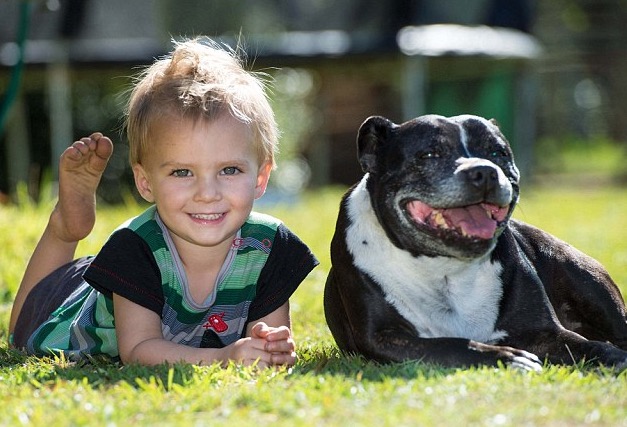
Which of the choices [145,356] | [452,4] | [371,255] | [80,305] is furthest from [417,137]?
[452,4]

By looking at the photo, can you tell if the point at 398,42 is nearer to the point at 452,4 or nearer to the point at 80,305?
the point at 452,4

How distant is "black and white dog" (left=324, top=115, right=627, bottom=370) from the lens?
4.06 m

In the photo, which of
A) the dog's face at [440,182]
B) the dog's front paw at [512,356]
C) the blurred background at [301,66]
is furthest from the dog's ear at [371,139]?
the blurred background at [301,66]

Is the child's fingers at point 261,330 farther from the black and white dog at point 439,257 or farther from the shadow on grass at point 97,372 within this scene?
the black and white dog at point 439,257

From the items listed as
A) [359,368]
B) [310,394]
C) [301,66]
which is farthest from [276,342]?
[301,66]

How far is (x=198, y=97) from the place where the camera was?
4277 mm

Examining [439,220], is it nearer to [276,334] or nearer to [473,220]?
[473,220]

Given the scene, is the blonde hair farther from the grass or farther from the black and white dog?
the grass

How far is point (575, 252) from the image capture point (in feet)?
15.8

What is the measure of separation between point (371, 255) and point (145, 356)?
98 centimetres

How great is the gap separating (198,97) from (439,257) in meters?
1.15

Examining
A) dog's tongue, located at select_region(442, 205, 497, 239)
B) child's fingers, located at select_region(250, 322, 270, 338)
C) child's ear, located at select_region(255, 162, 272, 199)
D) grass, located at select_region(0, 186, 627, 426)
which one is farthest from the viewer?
child's ear, located at select_region(255, 162, 272, 199)

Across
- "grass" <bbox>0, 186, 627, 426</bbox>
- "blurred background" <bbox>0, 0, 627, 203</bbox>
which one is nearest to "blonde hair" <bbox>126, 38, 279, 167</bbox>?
"grass" <bbox>0, 186, 627, 426</bbox>

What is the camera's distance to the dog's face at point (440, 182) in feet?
13.3
